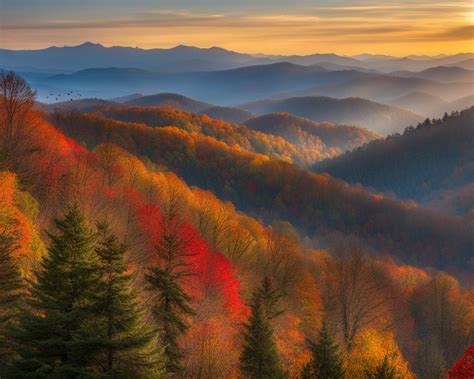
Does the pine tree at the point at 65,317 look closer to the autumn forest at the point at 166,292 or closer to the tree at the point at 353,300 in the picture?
the autumn forest at the point at 166,292

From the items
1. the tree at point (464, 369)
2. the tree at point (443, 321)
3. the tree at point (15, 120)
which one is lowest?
the tree at point (443, 321)

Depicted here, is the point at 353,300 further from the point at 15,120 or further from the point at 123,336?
the point at 123,336

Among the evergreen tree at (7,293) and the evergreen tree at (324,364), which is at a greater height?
the evergreen tree at (7,293)

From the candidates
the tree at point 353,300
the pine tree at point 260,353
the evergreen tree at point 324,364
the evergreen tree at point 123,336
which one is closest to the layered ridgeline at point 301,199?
the tree at point 353,300

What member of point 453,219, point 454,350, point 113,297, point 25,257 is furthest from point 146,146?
point 113,297

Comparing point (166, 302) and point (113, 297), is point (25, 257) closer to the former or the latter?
point (166, 302)

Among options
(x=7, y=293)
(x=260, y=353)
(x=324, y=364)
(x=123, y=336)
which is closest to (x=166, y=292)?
(x=260, y=353)

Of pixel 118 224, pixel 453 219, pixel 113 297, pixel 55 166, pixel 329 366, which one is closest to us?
pixel 113 297
